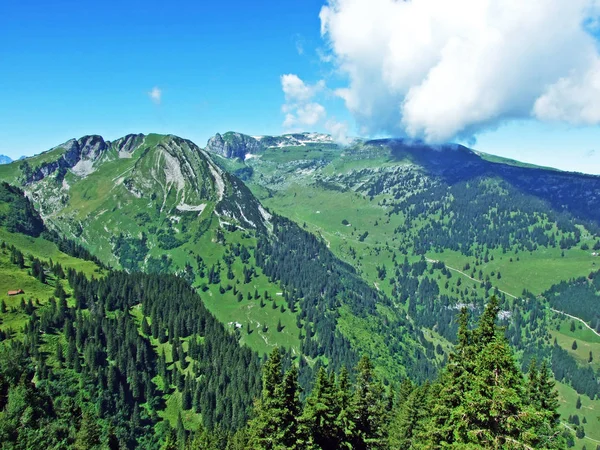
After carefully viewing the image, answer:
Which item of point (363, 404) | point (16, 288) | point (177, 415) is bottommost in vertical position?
point (177, 415)

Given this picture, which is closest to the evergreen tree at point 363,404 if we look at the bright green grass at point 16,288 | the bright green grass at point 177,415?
the bright green grass at point 177,415

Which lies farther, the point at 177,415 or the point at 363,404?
the point at 177,415

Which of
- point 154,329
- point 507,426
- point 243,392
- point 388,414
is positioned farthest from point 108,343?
point 507,426

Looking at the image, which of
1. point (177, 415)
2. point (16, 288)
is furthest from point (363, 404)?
point (16, 288)

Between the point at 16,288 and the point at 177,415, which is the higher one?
the point at 16,288

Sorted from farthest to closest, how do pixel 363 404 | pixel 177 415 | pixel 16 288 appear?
pixel 16 288
pixel 177 415
pixel 363 404

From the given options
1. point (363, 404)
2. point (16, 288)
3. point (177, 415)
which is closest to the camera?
point (363, 404)

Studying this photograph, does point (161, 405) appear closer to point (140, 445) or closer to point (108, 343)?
point (140, 445)

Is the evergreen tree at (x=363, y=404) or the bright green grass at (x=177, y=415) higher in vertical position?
the evergreen tree at (x=363, y=404)

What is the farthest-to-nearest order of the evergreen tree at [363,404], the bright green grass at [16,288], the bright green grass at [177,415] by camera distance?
1. the bright green grass at [16,288]
2. the bright green grass at [177,415]
3. the evergreen tree at [363,404]

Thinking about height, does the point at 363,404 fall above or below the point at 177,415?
above

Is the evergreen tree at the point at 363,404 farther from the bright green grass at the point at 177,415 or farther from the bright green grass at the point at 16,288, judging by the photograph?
the bright green grass at the point at 16,288

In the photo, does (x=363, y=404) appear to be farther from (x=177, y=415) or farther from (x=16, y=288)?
(x=16, y=288)

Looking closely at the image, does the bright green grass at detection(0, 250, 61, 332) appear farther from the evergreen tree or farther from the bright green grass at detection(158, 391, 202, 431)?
the evergreen tree
